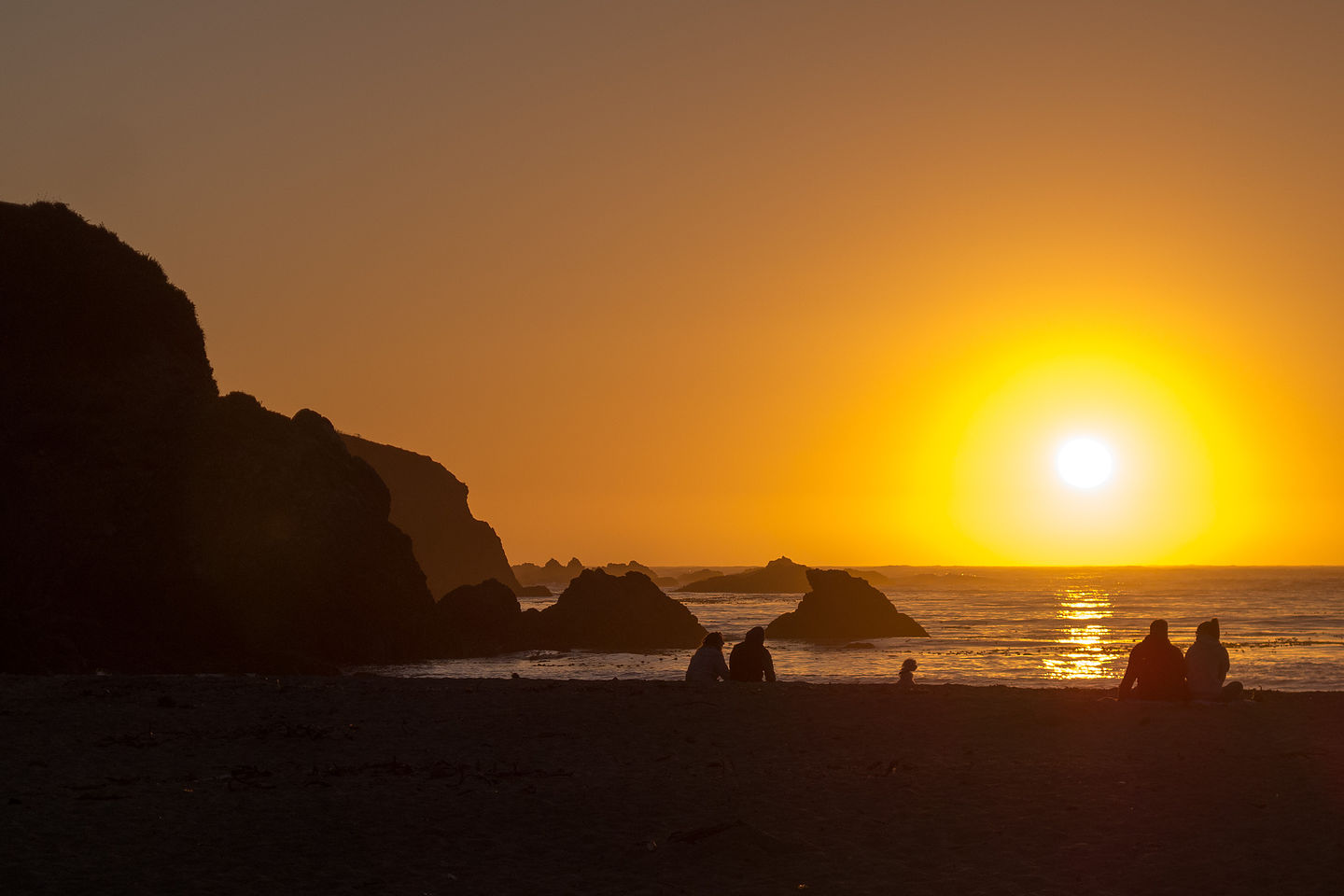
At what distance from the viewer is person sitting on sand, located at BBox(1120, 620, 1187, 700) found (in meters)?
18.0

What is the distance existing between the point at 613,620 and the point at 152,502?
91.5 ft

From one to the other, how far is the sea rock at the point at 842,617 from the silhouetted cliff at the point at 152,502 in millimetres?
27516

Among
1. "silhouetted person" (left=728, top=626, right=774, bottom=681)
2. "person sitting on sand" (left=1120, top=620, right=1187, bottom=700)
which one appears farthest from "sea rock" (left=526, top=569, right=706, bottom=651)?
"person sitting on sand" (left=1120, top=620, right=1187, bottom=700)

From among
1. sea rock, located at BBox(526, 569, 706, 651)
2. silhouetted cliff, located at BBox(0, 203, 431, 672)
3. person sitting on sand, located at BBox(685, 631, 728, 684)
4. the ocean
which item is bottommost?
the ocean

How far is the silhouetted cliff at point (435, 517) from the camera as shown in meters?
125

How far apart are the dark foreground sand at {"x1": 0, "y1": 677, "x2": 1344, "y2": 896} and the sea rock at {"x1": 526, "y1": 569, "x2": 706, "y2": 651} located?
4138cm

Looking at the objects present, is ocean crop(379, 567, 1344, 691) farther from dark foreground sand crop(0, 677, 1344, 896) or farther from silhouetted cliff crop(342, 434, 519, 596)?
silhouetted cliff crop(342, 434, 519, 596)

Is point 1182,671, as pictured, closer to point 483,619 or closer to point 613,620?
point 483,619

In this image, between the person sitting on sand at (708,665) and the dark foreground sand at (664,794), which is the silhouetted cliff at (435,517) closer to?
the person sitting on sand at (708,665)

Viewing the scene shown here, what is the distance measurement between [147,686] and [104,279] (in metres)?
26.7

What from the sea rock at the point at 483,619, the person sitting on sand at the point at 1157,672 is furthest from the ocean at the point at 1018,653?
the person sitting on sand at the point at 1157,672

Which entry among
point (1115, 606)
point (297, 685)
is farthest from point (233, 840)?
point (1115, 606)

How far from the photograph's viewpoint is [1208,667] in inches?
704

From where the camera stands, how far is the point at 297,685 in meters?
19.4
